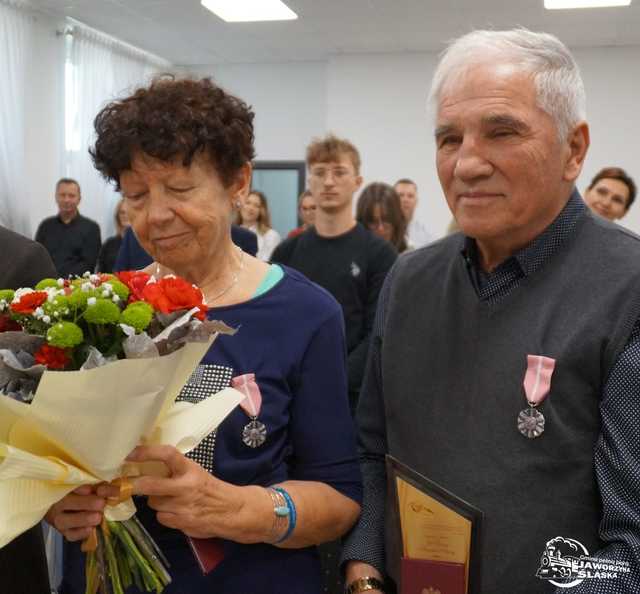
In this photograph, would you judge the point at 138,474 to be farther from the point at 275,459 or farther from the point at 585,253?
the point at 585,253

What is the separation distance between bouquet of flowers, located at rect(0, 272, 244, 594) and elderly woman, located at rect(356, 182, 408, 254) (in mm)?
A: 3443

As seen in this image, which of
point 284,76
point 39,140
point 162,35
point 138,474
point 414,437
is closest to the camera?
point 138,474

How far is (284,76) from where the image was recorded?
1021 centimetres

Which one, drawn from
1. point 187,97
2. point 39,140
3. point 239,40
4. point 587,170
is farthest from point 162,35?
point 187,97

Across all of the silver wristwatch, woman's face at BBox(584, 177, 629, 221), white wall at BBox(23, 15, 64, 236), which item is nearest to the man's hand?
the silver wristwatch

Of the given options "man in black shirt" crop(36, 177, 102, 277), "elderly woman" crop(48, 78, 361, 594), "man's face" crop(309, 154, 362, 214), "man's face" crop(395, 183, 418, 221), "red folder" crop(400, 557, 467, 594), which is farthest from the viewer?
"man in black shirt" crop(36, 177, 102, 277)

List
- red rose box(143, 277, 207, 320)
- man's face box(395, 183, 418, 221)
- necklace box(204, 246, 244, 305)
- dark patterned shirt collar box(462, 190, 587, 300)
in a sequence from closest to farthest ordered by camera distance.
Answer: red rose box(143, 277, 207, 320), dark patterned shirt collar box(462, 190, 587, 300), necklace box(204, 246, 244, 305), man's face box(395, 183, 418, 221)

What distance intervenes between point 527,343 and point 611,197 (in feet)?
12.2

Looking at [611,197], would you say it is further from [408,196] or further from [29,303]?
[29,303]

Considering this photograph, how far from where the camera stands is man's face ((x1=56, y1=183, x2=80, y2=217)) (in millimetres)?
7770

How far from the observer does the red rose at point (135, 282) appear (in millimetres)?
1103

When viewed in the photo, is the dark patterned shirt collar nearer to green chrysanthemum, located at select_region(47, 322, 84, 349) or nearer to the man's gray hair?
the man's gray hair

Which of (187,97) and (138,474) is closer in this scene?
(138,474)

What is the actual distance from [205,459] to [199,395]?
12 cm
